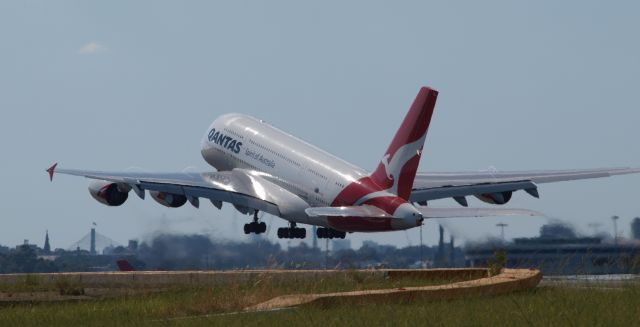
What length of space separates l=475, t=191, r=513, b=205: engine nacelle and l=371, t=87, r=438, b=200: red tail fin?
31.8 ft

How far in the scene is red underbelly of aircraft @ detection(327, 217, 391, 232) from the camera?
54.9 metres

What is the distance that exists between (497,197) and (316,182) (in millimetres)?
10159

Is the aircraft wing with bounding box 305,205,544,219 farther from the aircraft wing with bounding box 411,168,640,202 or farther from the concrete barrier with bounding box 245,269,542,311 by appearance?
the concrete barrier with bounding box 245,269,542,311

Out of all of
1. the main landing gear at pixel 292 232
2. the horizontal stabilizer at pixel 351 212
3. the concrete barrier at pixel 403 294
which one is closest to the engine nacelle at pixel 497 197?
the main landing gear at pixel 292 232

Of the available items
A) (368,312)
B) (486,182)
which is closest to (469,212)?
(486,182)

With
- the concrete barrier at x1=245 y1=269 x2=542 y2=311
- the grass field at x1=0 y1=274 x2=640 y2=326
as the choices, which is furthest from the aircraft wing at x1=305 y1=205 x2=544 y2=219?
the concrete barrier at x1=245 y1=269 x2=542 y2=311

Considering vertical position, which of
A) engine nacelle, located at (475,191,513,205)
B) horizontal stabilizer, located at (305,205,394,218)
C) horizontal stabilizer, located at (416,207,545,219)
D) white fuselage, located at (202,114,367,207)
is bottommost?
horizontal stabilizer, located at (416,207,545,219)

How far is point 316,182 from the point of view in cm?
6094

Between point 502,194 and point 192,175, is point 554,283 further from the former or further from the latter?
point 192,175

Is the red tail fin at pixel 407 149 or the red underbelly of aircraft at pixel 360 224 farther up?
the red tail fin at pixel 407 149

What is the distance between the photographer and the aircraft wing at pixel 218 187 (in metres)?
64.5

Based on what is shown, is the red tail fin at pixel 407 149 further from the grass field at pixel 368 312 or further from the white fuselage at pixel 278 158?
the grass field at pixel 368 312

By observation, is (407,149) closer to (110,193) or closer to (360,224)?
(360,224)

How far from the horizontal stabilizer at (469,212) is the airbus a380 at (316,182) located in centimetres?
8
